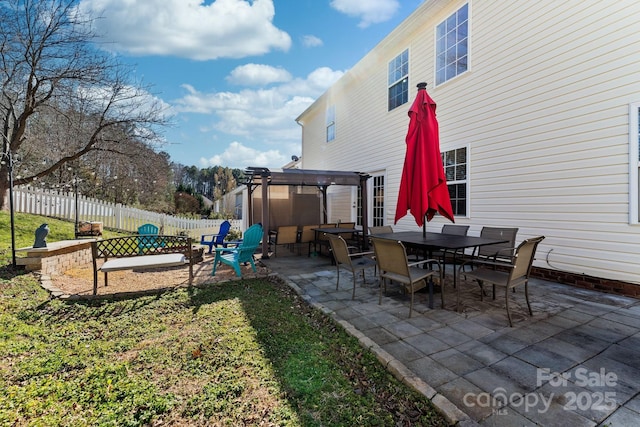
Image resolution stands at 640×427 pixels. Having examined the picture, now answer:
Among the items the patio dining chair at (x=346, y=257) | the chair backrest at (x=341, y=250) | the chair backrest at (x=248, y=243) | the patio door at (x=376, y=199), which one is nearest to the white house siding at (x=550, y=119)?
the patio door at (x=376, y=199)

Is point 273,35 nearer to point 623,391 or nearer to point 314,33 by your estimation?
point 314,33

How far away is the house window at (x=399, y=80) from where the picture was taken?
7699 mm

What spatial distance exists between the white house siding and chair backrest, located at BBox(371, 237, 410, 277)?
10.6 feet

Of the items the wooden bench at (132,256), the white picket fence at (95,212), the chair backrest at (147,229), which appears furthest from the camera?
the white picket fence at (95,212)

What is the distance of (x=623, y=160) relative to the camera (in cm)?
387

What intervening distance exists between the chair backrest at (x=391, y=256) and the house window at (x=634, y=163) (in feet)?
11.1

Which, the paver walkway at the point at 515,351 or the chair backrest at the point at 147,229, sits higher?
the chair backrest at the point at 147,229

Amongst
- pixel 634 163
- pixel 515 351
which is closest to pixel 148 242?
pixel 515 351

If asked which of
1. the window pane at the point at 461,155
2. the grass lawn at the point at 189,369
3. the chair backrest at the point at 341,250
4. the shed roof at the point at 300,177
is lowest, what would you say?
the grass lawn at the point at 189,369

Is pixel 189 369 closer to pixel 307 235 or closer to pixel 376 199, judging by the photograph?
pixel 307 235

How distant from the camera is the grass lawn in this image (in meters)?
1.83

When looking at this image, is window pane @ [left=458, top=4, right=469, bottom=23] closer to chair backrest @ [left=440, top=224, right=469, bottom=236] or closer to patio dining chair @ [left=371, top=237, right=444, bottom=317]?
chair backrest @ [left=440, top=224, right=469, bottom=236]

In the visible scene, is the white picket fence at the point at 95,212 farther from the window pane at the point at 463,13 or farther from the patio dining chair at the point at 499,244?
the window pane at the point at 463,13

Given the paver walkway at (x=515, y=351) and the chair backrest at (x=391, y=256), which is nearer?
the paver walkway at (x=515, y=351)
